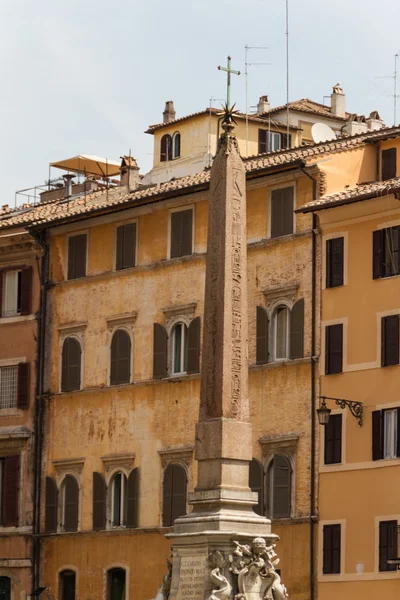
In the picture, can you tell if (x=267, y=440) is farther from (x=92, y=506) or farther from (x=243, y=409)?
(x=243, y=409)

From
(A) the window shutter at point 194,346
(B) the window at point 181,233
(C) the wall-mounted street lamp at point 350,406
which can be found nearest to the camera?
(C) the wall-mounted street lamp at point 350,406

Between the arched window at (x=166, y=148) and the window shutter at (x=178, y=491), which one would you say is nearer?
the window shutter at (x=178, y=491)

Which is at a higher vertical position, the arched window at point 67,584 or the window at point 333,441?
the window at point 333,441

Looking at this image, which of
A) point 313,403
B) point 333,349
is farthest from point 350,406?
point 333,349

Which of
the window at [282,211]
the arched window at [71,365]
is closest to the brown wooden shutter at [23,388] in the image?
the arched window at [71,365]

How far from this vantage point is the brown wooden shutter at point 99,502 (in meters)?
46.8

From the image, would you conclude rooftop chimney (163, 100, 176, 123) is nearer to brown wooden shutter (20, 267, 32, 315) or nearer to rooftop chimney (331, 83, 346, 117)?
rooftop chimney (331, 83, 346, 117)

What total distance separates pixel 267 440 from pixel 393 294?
417 cm

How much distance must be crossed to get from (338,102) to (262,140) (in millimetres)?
3989

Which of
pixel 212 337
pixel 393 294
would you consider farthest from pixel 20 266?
pixel 212 337

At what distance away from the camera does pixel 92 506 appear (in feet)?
154

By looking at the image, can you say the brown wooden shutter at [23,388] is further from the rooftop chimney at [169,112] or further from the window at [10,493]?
the rooftop chimney at [169,112]

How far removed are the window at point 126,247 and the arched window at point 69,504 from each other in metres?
4.80

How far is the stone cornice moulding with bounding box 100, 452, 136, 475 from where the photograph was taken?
46.4 metres
